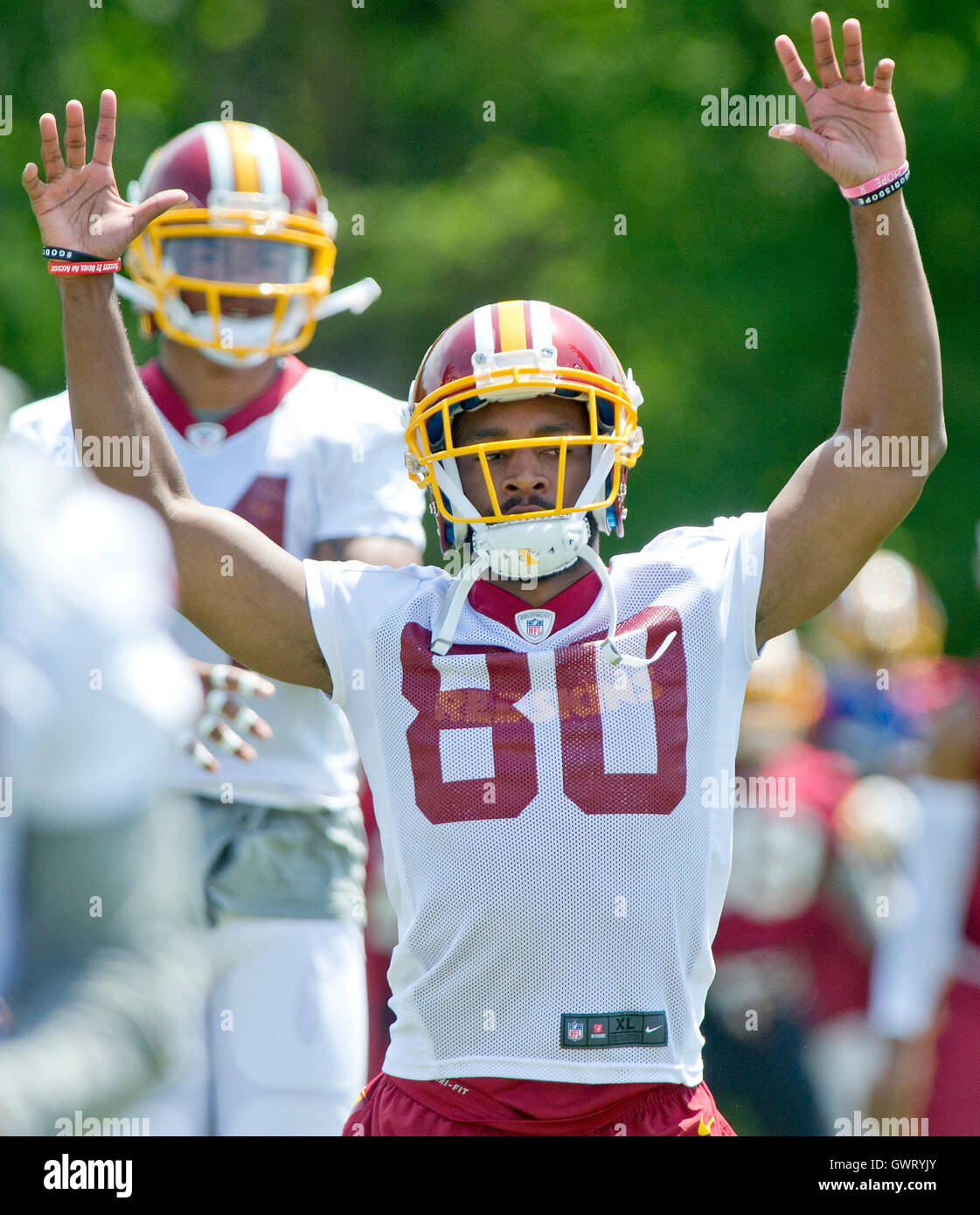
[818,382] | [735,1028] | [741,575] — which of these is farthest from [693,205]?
[741,575]

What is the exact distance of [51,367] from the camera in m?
12.3

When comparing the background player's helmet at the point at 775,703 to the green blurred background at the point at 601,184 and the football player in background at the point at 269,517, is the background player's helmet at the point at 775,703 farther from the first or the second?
the green blurred background at the point at 601,184

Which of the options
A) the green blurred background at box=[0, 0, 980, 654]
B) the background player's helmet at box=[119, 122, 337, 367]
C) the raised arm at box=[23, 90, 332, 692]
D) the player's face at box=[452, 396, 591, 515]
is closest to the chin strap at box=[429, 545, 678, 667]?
the player's face at box=[452, 396, 591, 515]

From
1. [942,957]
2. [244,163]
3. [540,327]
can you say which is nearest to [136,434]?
[540,327]

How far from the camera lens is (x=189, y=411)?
4.03 meters

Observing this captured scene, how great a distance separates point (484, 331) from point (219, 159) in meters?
1.46

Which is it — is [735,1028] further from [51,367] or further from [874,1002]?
[51,367]

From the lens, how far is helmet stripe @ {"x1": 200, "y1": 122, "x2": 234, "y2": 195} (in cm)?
415

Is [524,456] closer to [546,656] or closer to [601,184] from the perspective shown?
[546,656]

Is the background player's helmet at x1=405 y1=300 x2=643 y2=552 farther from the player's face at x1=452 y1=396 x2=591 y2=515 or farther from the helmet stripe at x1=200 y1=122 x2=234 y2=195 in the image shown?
the helmet stripe at x1=200 y1=122 x2=234 y2=195

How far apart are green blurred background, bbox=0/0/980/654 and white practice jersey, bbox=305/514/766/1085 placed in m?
8.53

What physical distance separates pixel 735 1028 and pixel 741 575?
3.16m

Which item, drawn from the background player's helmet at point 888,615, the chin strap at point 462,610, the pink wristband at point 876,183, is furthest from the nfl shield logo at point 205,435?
the background player's helmet at point 888,615

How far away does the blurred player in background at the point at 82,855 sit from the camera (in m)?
1.70
